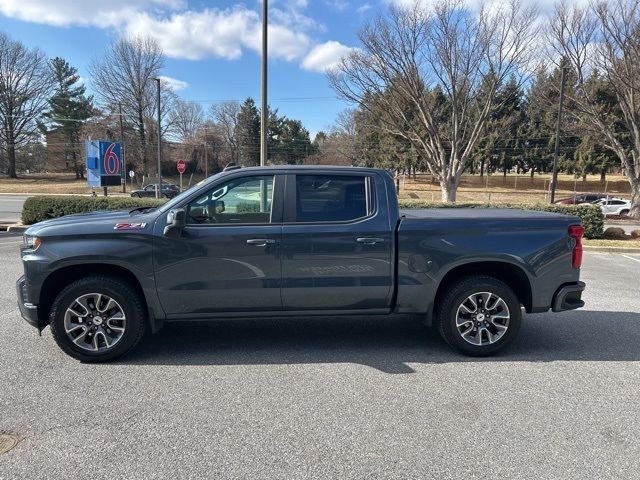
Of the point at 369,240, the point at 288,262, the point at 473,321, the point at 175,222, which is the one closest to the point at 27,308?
the point at 175,222

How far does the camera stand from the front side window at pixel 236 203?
4.24 m

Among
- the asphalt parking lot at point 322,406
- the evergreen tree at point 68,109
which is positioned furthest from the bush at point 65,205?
the evergreen tree at point 68,109

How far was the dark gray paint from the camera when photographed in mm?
4109

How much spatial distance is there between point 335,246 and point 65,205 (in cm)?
1281

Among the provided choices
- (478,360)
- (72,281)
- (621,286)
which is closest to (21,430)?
(72,281)

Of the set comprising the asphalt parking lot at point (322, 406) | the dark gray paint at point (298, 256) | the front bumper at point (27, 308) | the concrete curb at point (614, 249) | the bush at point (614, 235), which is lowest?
the asphalt parking lot at point (322, 406)

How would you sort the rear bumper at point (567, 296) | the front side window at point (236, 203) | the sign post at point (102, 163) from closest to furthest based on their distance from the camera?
the front side window at point (236, 203), the rear bumper at point (567, 296), the sign post at point (102, 163)

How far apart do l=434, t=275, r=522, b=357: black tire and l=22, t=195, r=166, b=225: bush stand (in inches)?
446

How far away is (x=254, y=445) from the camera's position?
2.93 metres

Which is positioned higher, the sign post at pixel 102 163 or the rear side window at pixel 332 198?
the sign post at pixel 102 163

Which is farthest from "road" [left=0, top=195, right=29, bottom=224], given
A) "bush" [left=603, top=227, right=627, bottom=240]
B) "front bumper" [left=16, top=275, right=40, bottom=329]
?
"bush" [left=603, top=227, right=627, bottom=240]

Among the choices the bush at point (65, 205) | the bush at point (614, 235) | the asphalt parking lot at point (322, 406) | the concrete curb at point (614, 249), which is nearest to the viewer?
the asphalt parking lot at point (322, 406)

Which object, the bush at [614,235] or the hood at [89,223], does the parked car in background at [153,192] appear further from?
the hood at [89,223]

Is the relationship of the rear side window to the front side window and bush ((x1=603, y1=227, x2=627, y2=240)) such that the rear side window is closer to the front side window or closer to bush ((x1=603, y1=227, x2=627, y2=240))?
the front side window
